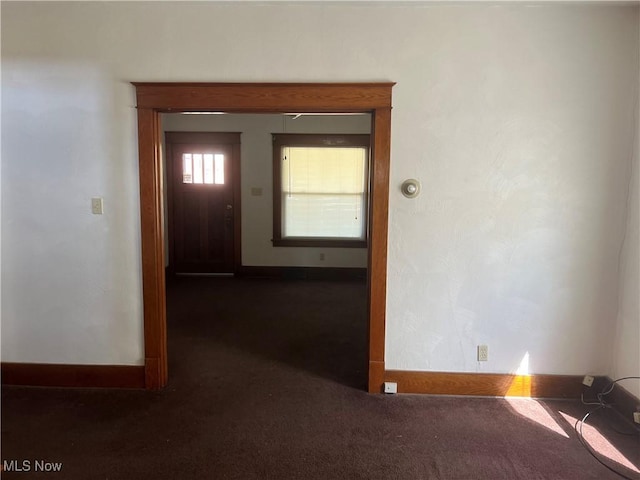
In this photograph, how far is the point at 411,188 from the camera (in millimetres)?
2600

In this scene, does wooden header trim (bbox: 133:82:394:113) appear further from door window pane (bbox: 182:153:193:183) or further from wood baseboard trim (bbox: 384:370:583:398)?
door window pane (bbox: 182:153:193:183)

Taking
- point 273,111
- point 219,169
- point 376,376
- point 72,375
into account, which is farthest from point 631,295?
point 219,169

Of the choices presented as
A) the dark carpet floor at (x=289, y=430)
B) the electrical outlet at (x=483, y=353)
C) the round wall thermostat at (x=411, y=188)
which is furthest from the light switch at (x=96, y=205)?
the electrical outlet at (x=483, y=353)

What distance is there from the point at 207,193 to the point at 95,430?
14.2 ft

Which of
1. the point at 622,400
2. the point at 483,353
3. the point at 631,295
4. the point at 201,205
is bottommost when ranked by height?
the point at 622,400

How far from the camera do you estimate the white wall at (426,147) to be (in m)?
2.55

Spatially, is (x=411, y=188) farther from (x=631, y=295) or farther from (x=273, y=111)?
(x=631, y=295)

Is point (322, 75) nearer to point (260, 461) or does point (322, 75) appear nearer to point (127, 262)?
point (127, 262)

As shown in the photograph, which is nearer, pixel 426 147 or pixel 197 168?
pixel 426 147

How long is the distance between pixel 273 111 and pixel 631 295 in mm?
2541

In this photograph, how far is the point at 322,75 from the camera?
2.60 m

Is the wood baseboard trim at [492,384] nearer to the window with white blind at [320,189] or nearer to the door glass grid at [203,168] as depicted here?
the window with white blind at [320,189]

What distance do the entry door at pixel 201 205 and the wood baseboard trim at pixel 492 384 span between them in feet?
13.8

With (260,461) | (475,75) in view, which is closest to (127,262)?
(260,461)
